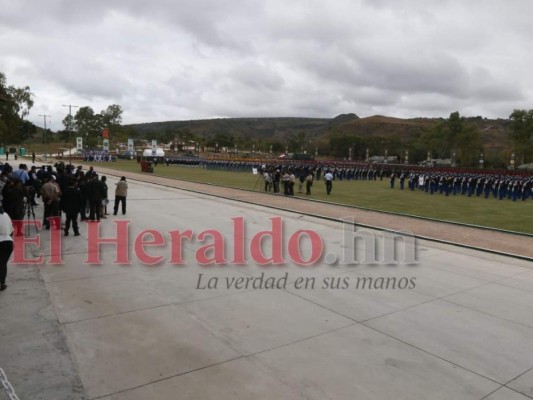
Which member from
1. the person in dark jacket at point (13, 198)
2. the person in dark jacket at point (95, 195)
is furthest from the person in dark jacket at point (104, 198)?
the person in dark jacket at point (13, 198)

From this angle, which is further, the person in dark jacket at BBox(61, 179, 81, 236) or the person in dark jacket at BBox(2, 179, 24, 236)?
the person in dark jacket at BBox(61, 179, 81, 236)

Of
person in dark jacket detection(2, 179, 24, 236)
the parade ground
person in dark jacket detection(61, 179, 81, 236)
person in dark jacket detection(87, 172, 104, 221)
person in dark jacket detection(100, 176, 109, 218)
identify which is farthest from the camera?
person in dark jacket detection(100, 176, 109, 218)

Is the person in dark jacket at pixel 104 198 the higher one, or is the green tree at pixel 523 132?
the green tree at pixel 523 132

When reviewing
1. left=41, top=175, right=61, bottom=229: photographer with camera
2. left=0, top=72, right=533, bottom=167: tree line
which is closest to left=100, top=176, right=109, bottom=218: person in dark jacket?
left=41, top=175, right=61, bottom=229: photographer with camera

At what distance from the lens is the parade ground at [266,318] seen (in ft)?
15.1

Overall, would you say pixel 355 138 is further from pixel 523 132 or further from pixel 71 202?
pixel 71 202

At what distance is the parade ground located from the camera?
4.61 meters

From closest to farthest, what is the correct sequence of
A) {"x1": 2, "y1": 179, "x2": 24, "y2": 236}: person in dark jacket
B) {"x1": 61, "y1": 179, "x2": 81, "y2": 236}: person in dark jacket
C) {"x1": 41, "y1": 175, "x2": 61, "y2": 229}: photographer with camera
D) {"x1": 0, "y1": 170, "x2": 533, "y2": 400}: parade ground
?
1. {"x1": 0, "y1": 170, "x2": 533, "y2": 400}: parade ground
2. {"x1": 2, "y1": 179, "x2": 24, "y2": 236}: person in dark jacket
3. {"x1": 61, "y1": 179, "x2": 81, "y2": 236}: person in dark jacket
4. {"x1": 41, "y1": 175, "x2": 61, "y2": 229}: photographer with camera

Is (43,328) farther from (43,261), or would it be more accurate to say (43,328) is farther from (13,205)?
(13,205)

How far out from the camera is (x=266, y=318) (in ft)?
21.1

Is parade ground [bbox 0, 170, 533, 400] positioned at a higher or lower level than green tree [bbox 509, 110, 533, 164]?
lower

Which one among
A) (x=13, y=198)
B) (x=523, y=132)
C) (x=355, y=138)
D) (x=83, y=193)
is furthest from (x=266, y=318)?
(x=355, y=138)

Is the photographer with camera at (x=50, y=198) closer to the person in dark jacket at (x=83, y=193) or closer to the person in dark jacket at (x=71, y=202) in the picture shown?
the person in dark jacket at (x=71, y=202)

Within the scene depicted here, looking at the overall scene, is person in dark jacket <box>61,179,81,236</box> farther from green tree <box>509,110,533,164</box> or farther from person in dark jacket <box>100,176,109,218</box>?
green tree <box>509,110,533,164</box>
